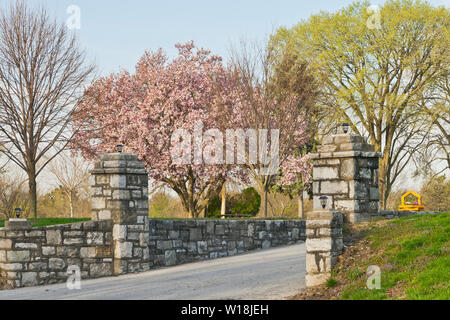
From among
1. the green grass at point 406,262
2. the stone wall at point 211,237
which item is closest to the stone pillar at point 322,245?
the green grass at point 406,262

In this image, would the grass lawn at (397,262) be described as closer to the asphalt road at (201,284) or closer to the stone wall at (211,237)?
the asphalt road at (201,284)

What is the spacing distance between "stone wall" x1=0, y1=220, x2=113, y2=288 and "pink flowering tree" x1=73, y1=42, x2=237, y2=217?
13.6 meters

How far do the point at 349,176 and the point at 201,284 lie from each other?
4064mm

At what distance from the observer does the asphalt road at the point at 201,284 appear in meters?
10.7

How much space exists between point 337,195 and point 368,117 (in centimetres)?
1883

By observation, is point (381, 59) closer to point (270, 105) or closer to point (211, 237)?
point (270, 105)

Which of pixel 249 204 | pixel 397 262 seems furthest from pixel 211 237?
pixel 249 204

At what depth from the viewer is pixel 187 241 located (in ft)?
51.5

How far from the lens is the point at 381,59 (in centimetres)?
2991

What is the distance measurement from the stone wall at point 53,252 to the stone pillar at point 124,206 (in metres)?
0.26

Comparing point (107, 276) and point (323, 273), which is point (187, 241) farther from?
point (323, 273)

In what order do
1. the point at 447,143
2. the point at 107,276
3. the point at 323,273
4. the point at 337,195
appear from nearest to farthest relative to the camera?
the point at 323,273, the point at 337,195, the point at 107,276, the point at 447,143

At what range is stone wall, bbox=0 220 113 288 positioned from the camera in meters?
13.0
